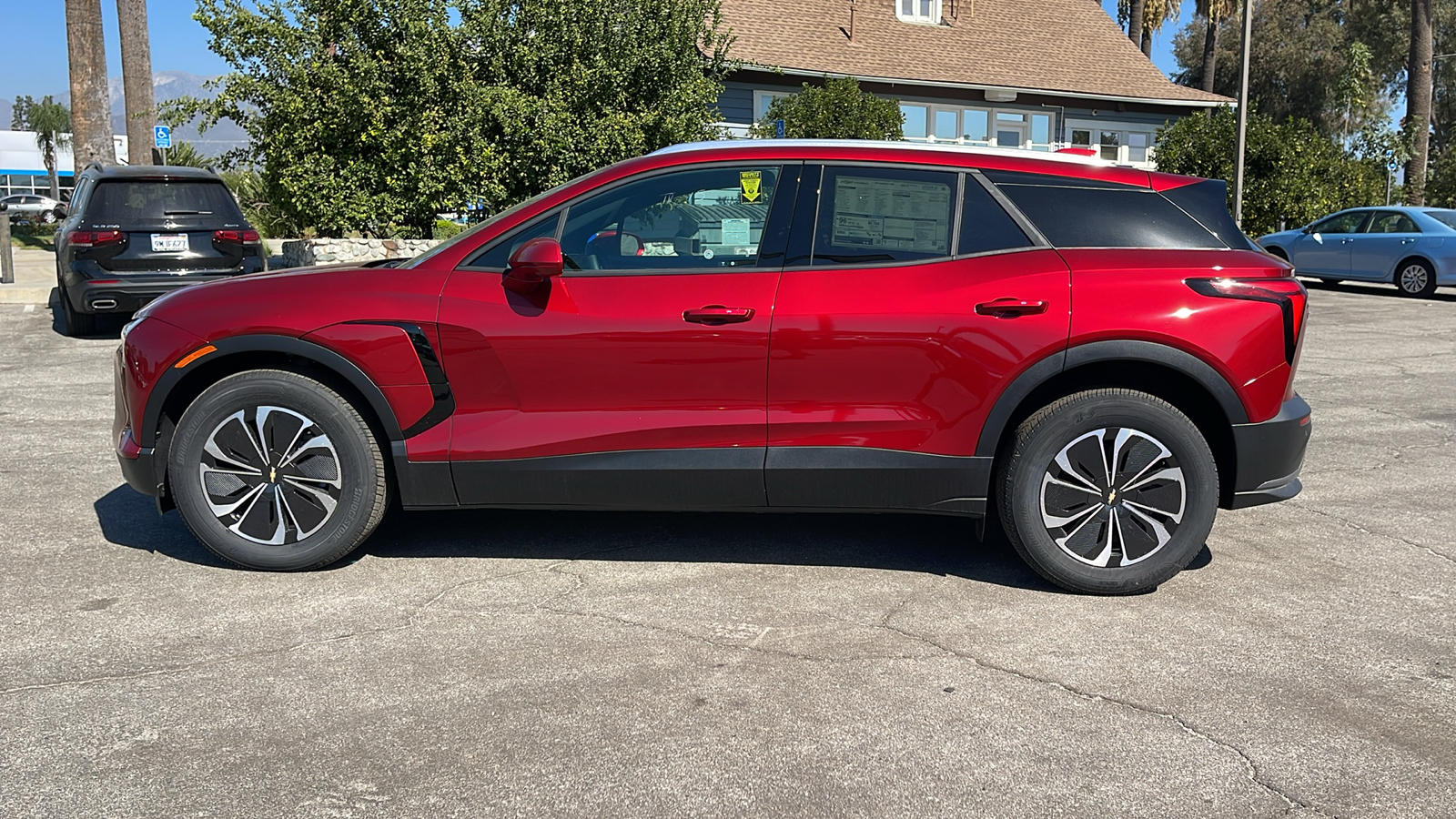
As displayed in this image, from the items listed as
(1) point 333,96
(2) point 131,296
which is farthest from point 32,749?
(1) point 333,96

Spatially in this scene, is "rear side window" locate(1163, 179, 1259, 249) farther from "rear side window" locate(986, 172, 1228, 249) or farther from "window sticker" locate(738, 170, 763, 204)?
"window sticker" locate(738, 170, 763, 204)

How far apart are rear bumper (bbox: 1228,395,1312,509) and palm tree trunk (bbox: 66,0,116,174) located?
2335cm

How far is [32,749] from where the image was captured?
3271 millimetres

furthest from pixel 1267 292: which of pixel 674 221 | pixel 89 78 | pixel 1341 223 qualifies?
pixel 89 78

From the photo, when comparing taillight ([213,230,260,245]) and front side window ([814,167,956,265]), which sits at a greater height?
taillight ([213,230,260,245])

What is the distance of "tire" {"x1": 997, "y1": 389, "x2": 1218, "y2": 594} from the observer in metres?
4.51

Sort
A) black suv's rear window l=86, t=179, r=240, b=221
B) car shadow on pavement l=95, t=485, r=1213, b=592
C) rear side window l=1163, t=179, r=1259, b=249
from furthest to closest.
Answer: black suv's rear window l=86, t=179, r=240, b=221 → car shadow on pavement l=95, t=485, r=1213, b=592 → rear side window l=1163, t=179, r=1259, b=249

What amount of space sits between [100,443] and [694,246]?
449 cm

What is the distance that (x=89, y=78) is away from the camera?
23.5 metres

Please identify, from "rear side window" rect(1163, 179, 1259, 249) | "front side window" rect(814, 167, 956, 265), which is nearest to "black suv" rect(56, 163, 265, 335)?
"front side window" rect(814, 167, 956, 265)

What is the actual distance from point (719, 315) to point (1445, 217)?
18.2m

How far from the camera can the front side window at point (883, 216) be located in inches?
181

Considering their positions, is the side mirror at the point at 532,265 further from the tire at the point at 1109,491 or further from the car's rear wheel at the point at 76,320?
the car's rear wheel at the point at 76,320

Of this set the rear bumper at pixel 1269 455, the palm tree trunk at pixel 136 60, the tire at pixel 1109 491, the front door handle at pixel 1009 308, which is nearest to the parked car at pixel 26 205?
the palm tree trunk at pixel 136 60
